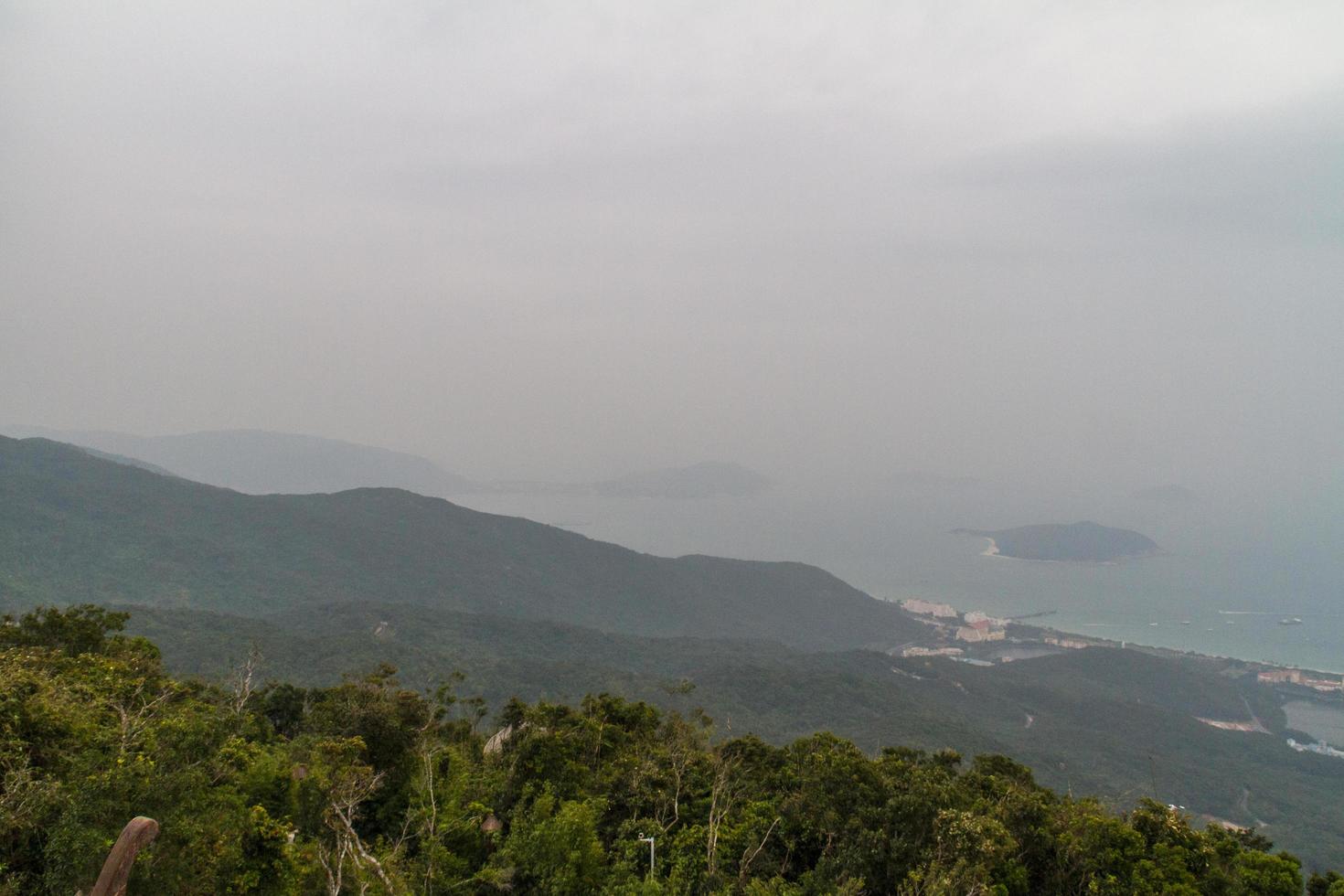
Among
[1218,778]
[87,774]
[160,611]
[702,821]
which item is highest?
[87,774]

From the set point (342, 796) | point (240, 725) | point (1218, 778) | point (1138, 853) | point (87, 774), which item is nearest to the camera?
point (87, 774)

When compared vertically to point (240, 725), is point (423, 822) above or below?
below

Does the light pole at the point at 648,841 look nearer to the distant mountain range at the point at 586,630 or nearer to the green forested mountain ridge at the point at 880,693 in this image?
the distant mountain range at the point at 586,630

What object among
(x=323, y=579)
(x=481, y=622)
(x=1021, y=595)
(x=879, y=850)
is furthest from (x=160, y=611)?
(x=1021, y=595)

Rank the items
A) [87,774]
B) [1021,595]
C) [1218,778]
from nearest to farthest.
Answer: [87,774] → [1218,778] → [1021,595]

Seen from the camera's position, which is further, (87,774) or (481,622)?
(481,622)

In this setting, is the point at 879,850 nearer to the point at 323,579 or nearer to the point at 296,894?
the point at 296,894

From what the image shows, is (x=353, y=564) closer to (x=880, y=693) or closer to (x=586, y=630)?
(x=586, y=630)
